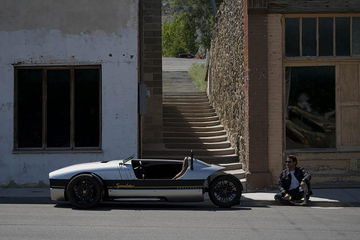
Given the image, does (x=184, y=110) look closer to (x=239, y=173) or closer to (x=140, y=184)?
(x=239, y=173)

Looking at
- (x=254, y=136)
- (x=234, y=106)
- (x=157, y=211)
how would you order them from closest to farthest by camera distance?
(x=157, y=211)
(x=254, y=136)
(x=234, y=106)

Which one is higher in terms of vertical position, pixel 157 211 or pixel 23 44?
pixel 23 44

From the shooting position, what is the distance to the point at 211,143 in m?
19.9

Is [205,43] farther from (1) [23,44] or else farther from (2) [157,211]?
(2) [157,211]

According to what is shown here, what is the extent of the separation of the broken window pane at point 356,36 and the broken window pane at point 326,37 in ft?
1.78

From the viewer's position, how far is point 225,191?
13.1 m

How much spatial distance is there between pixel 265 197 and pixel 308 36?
443 centimetres

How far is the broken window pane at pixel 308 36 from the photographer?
52.9 feet

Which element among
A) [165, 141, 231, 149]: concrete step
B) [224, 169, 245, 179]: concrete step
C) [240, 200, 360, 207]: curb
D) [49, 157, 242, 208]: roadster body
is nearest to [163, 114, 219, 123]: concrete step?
[165, 141, 231, 149]: concrete step

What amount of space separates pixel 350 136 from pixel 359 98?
1.00 meters

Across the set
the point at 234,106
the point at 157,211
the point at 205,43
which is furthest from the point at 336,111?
the point at 205,43

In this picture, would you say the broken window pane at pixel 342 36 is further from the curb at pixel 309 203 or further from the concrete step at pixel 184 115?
the concrete step at pixel 184 115

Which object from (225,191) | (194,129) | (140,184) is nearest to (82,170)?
(140,184)

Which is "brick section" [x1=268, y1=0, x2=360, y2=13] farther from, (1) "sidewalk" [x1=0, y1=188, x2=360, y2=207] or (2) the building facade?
(1) "sidewalk" [x1=0, y1=188, x2=360, y2=207]
